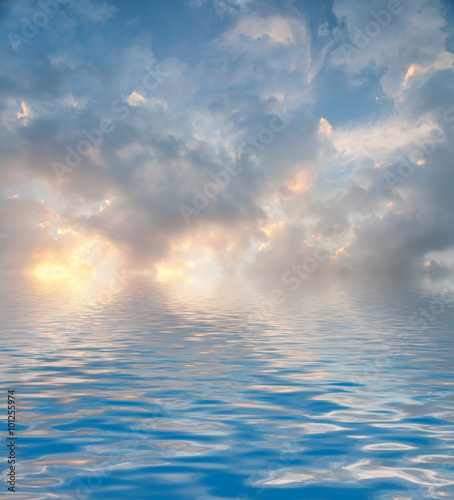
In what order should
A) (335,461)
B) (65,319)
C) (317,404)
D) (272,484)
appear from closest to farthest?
(272,484)
(335,461)
(317,404)
(65,319)


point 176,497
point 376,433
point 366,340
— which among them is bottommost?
point 176,497

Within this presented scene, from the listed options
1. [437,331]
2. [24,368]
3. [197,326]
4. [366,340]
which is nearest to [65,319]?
[197,326]

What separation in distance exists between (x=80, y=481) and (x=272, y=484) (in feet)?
10.6

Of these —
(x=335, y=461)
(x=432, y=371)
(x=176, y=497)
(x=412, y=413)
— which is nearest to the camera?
(x=176, y=497)

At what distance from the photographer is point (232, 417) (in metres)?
12.0

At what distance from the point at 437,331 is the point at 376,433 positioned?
22151 millimetres

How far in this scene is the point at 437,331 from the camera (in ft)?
100

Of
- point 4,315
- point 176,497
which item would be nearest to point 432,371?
point 176,497

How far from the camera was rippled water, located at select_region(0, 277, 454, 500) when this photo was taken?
816cm

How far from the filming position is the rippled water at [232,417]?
8.16 m

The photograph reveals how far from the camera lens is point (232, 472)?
28.2ft

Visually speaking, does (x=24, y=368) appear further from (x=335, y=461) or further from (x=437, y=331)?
(x=437, y=331)

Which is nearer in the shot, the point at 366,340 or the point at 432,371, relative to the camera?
the point at 432,371

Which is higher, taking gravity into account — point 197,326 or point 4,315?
point 4,315
